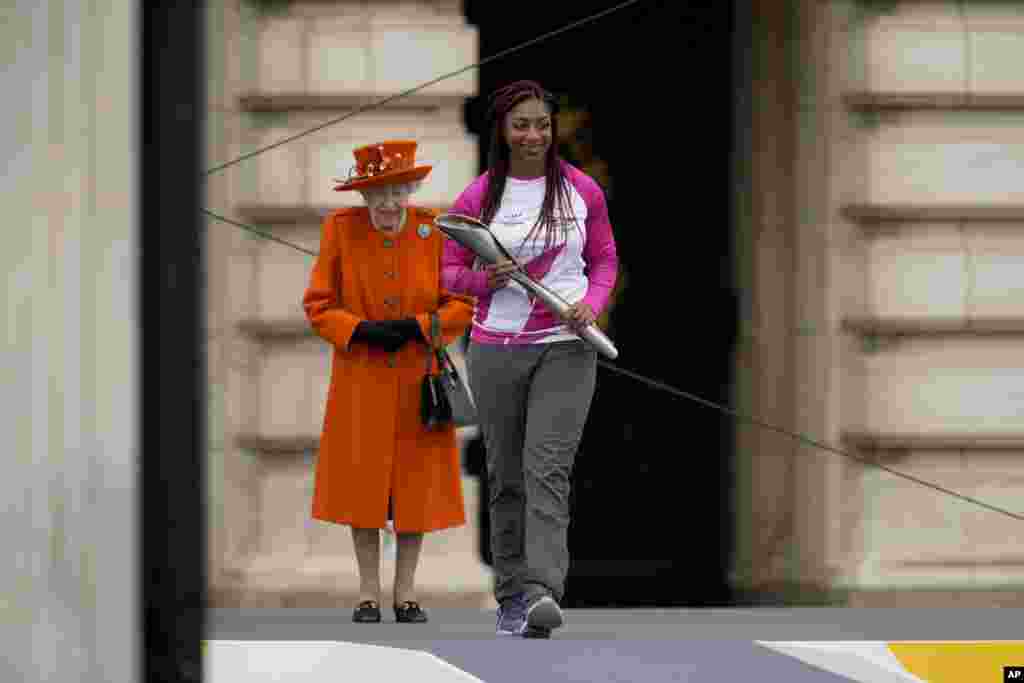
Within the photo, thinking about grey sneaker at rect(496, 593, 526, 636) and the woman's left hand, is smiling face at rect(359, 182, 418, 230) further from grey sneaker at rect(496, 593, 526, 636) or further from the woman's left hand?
grey sneaker at rect(496, 593, 526, 636)

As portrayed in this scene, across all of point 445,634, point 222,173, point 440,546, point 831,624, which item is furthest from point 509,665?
point 222,173

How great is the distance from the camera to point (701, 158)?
1030 centimetres

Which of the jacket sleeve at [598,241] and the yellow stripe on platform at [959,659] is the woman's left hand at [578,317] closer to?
the jacket sleeve at [598,241]

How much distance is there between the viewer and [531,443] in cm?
691

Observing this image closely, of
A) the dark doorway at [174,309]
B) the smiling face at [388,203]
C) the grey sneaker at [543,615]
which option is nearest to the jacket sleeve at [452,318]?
the smiling face at [388,203]

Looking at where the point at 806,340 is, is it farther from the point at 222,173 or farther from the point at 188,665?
the point at 188,665

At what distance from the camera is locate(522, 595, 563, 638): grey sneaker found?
268 inches

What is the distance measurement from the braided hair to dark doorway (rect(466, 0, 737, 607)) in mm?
3182

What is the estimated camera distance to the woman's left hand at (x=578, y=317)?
267 inches

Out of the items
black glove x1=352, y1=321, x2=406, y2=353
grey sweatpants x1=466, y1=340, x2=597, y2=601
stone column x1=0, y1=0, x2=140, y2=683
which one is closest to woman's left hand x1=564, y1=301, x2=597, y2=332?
grey sweatpants x1=466, y1=340, x2=597, y2=601

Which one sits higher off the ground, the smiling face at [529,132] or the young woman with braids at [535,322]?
the smiling face at [529,132]

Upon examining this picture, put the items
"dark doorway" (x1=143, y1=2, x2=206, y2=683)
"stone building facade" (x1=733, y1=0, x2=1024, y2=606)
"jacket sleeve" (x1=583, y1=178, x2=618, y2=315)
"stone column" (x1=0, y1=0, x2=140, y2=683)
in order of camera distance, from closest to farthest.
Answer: "dark doorway" (x1=143, y1=2, x2=206, y2=683) < "stone column" (x1=0, y1=0, x2=140, y2=683) < "jacket sleeve" (x1=583, y1=178, x2=618, y2=315) < "stone building facade" (x1=733, y1=0, x2=1024, y2=606)

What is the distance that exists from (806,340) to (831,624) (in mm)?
1771

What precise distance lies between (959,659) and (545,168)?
6.60ft
